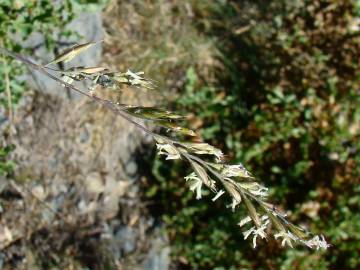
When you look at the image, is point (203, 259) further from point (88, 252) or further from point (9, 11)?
point (9, 11)

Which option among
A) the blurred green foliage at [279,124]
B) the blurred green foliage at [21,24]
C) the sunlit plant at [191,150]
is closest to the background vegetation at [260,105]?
the blurred green foliage at [279,124]

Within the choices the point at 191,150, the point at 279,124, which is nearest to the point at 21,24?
the point at 191,150

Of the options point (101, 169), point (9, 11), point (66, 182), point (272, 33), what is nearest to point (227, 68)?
point (272, 33)

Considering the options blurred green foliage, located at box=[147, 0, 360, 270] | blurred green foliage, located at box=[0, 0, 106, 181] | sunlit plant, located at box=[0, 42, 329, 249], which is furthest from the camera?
blurred green foliage, located at box=[147, 0, 360, 270]

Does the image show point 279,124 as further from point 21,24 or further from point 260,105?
point 21,24

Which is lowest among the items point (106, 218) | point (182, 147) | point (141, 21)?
point (106, 218)

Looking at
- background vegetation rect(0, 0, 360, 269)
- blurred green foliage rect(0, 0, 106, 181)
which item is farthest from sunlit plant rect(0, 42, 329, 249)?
background vegetation rect(0, 0, 360, 269)

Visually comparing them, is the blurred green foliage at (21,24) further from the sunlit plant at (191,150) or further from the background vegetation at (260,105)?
the sunlit plant at (191,150)

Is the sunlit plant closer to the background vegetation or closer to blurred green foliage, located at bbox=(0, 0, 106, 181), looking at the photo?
blurred green foliage, located at bbox=(0, 0, 106, 181)
